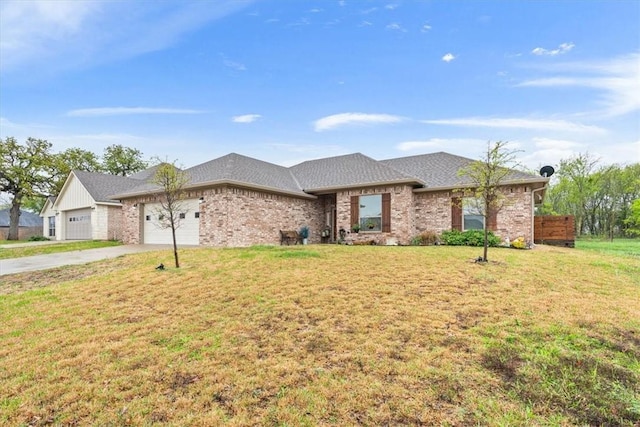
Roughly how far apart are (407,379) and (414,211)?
12.6m

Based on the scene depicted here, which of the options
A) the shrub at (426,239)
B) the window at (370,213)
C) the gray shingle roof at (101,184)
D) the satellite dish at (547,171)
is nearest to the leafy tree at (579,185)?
the satellite dish at (547,171)

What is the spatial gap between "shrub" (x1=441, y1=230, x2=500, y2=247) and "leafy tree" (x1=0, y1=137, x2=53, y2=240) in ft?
104

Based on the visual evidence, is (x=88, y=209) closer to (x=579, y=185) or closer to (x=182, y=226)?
(x=182, y=226)

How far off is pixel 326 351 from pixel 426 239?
36.8 ft

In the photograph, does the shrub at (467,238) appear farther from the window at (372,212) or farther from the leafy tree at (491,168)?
the leafy tree at (491,168)

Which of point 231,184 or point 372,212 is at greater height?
point 231,184

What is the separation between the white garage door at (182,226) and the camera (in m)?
14.2

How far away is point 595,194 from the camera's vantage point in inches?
1222

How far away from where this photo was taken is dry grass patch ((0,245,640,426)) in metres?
2.68

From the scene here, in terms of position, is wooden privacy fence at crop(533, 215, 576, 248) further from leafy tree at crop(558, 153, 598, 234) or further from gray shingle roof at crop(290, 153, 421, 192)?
leafy tree at crop(558, 153, 598, 234)

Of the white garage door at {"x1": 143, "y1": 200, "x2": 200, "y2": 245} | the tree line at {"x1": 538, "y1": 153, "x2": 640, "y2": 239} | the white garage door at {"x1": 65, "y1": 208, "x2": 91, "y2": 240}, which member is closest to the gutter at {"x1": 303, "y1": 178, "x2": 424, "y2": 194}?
the white garage door at {"x1": 143, "y1": 200, "x2": 200, "y2": 245}

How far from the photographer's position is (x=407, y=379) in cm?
309

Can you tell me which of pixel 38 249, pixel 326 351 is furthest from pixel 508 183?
pixel 38 249

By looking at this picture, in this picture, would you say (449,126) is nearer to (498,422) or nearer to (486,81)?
(486,81)
